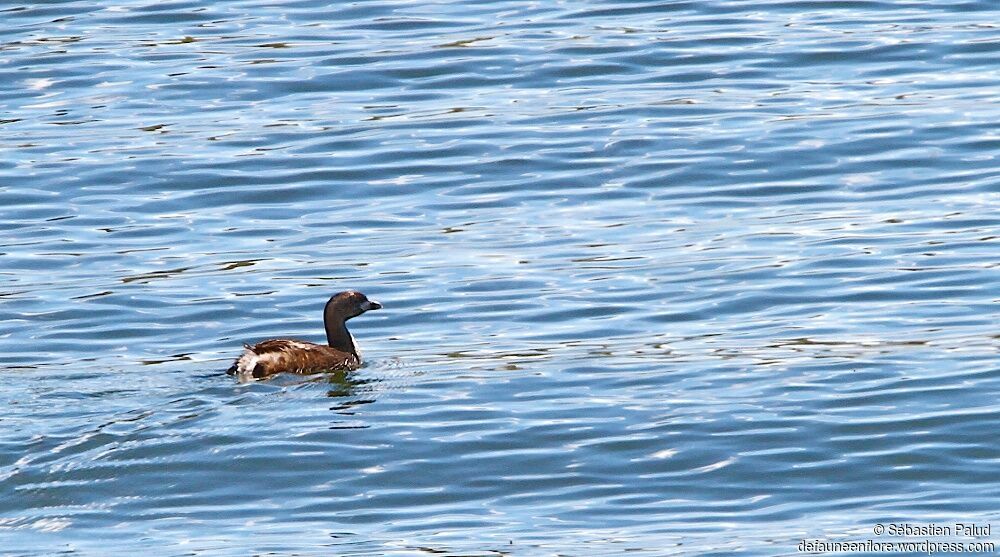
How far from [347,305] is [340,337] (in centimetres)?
31

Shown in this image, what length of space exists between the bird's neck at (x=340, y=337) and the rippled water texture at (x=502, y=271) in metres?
0.33

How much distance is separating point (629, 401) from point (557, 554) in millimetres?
2808

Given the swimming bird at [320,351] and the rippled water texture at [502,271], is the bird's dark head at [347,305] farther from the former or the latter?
the rippled water texture at [502,271]

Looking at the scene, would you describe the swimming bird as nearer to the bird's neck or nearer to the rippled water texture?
the bird's neck

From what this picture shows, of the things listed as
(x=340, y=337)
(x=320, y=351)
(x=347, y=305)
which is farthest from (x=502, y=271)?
(x=320, y=351)

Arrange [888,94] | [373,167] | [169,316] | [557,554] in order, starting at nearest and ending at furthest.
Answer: [557,554] < [169,316] < [373,167] < [888,94]

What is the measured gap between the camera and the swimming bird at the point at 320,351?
1312 centimetres

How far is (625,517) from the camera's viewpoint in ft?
34.0

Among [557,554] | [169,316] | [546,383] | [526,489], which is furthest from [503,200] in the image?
[557,554]

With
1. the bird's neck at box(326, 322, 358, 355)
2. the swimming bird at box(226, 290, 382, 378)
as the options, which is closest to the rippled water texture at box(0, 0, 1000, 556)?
the swimming bird at box(226, 290, 382, 378)

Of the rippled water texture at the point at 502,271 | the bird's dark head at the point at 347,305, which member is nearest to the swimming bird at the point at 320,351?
the bird's dark head at the point at 347,305

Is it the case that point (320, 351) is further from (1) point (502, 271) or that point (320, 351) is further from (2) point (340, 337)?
(1) point (502, 271)

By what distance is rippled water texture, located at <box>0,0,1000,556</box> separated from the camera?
10.8m

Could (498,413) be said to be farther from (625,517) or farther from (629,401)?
(625,517)
